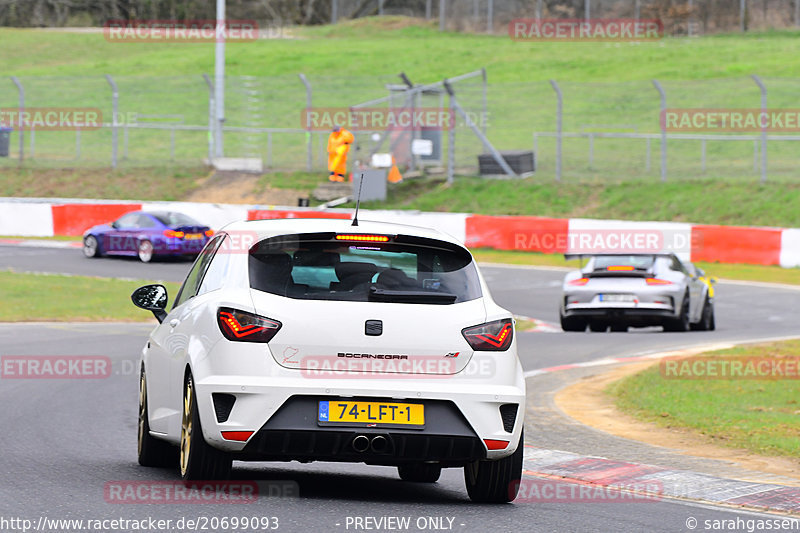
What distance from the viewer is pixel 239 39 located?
76.4 metres

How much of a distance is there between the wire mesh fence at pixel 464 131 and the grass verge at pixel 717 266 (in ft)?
13.5

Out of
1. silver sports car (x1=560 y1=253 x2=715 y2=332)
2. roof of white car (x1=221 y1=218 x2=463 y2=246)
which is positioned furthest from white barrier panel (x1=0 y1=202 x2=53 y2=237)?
roof of white car (x1=221 y1=218 x2=463 y2=246)

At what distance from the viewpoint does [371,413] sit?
7211mm

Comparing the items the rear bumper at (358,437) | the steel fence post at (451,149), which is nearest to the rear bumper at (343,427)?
the rear bumper at (358,437)

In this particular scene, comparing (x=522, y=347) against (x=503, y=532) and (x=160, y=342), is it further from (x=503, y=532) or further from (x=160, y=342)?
(x=503, y=532)

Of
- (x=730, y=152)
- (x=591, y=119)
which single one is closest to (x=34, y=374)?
Answer: (x=730, y=152)

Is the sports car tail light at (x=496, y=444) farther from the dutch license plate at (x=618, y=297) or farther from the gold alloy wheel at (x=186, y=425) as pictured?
the dutch license plate at (x=618, y=297)

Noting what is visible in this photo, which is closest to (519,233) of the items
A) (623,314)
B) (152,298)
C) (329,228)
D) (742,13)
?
(623,314)

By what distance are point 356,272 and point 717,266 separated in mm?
23651

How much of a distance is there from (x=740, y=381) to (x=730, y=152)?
27.7 metres

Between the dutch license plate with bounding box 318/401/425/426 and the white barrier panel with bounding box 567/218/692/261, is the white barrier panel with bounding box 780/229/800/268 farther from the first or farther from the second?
the dutch license plate with bounding box 318/401/425/426

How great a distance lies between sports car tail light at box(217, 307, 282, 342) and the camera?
718cm

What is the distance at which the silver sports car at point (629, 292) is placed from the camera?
20.2 meters

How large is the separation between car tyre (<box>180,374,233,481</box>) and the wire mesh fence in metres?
25.8
